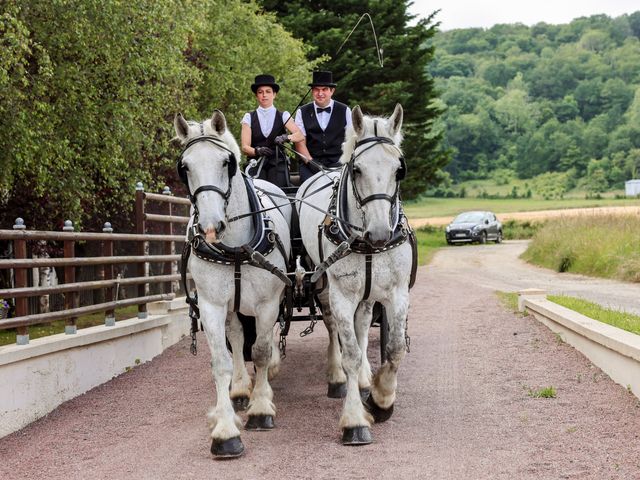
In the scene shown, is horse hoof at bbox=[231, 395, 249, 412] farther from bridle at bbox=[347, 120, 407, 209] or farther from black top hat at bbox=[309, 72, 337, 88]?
black top hat at bbox=[309, 72, 337, 88]

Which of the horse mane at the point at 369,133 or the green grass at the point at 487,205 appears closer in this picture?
the horse mane at the point at 369,133

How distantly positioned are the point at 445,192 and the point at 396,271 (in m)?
91.2

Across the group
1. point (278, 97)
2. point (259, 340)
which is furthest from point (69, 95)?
point (278, 97)

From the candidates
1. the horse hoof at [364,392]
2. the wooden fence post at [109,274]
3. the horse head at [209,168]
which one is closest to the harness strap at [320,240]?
the horse head at [209,168]

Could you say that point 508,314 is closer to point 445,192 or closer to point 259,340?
point 259,340

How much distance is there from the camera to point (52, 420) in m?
7.79

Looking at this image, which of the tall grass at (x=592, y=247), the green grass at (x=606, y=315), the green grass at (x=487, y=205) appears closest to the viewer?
the green grass at (x=606, y=315)

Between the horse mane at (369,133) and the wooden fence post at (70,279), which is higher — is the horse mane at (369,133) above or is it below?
above

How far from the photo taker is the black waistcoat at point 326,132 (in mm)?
8688

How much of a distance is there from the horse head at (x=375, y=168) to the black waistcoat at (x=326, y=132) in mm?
1797

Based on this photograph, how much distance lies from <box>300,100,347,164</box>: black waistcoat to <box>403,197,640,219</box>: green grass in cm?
5834

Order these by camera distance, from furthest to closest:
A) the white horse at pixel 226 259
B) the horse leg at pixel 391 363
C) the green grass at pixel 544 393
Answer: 1. the green grass at pixel 544 393
2. the horse leg at pixel 391 363
3. the white horse at pixel 226 259

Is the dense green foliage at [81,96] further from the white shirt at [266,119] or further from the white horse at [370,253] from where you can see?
the white horse at [370,253]

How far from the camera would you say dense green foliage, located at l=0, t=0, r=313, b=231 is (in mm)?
11188
